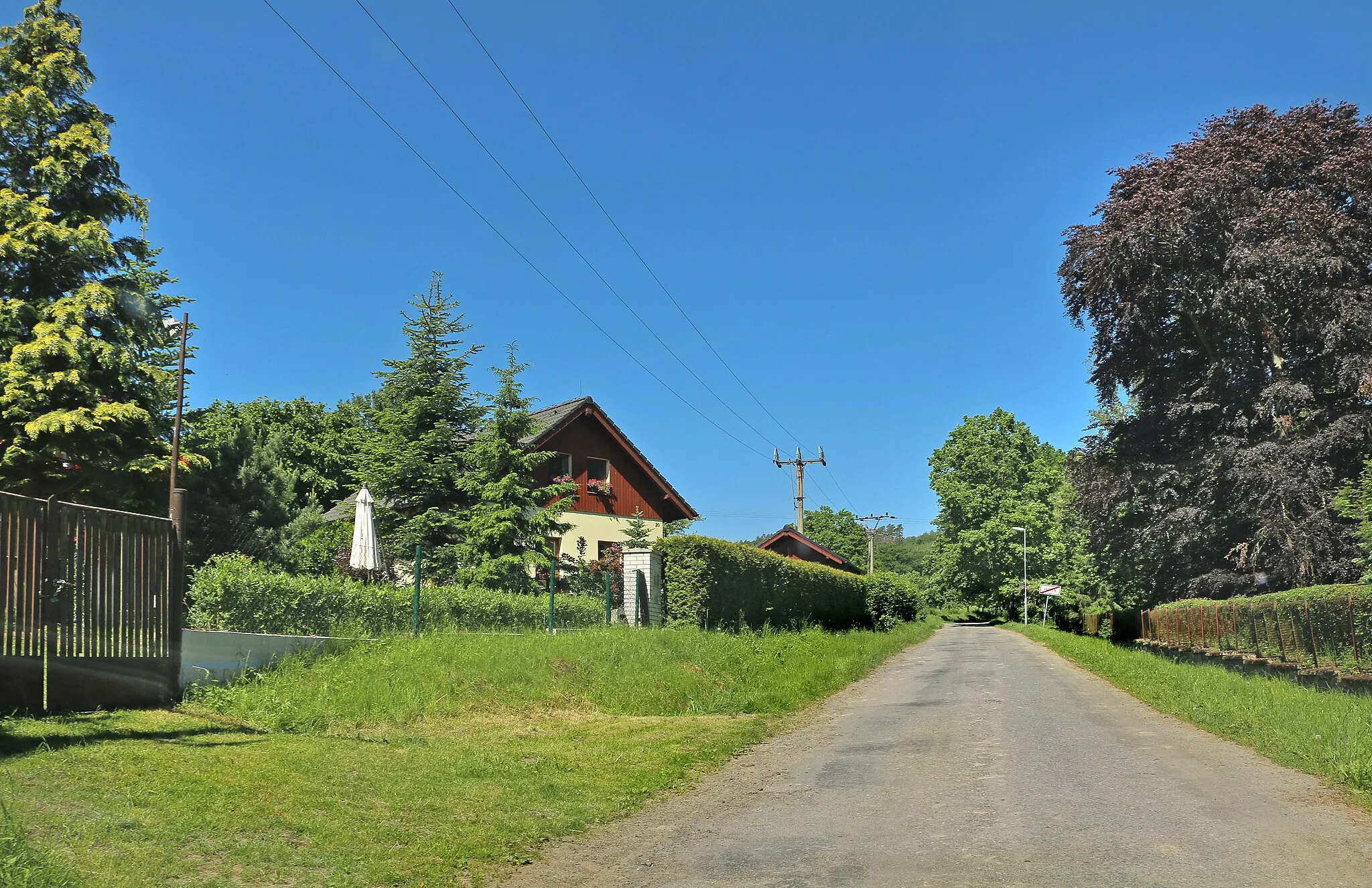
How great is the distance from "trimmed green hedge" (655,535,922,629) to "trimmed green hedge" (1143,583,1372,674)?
34.0ft

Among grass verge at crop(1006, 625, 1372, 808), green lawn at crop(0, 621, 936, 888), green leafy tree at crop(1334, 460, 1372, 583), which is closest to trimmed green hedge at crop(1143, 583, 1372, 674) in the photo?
grass verge at crop(1006, 625, 1372, 808)

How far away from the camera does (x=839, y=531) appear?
13688 centimetres

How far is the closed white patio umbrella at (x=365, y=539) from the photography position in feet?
66.6

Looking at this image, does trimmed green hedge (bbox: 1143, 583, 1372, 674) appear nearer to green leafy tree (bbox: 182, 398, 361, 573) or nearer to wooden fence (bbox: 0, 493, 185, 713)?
wooden fence (bbox: 0, 493, 185, 713)

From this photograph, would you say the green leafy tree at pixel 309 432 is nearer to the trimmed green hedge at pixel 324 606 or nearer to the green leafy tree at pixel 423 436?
the green leafy tree at pixel 423 436

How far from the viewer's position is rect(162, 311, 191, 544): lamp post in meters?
10.6

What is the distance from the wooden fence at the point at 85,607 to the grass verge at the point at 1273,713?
10.4m

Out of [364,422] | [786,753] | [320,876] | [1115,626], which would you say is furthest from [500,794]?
[364,422]

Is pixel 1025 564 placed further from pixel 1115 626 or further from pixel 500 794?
pixel 500 794

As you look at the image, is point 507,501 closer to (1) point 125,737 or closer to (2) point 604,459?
(2) point 604,459

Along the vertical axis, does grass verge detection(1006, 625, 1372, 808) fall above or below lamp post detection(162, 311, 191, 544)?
below

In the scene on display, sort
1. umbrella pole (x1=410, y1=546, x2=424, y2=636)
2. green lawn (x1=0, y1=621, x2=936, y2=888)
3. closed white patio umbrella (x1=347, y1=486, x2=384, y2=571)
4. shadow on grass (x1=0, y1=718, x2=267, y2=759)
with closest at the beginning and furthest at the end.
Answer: green lawn (x1=0, y1=621, x2=936, y2=888) → shadow on grass (x1=0, y1=718, x2=267, y2=759) → umbrella pole (x1=410, y1=546, x2=424, y2=636) → closed white patio umbrella (x1=347, y1=486, x2=384, y2=571)

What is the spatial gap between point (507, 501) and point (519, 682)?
12.9 meters

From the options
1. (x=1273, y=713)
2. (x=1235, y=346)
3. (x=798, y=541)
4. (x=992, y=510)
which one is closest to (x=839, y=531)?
(x=992, y=510)
